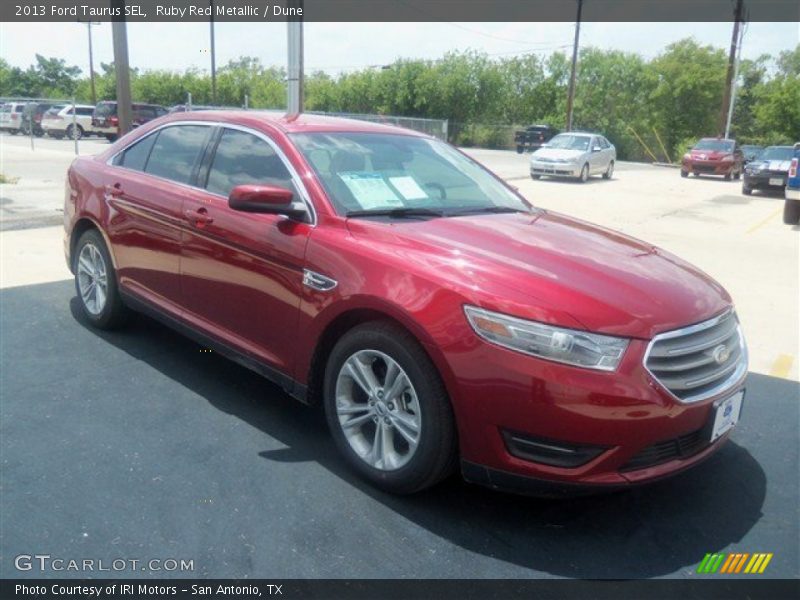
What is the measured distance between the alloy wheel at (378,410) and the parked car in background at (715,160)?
91.8 ft

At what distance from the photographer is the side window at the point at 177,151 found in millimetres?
4176

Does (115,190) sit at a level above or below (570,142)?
below

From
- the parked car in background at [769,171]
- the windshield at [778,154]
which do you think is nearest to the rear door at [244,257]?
the parked car in background at [769,171]

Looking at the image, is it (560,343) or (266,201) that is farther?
(266,201)

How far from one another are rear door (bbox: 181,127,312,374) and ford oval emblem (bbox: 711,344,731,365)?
185cm

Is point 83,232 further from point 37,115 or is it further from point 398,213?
point 37,115

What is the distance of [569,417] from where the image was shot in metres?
2.53

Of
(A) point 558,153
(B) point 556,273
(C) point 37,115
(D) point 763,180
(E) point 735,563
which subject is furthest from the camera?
(C) point 37,115

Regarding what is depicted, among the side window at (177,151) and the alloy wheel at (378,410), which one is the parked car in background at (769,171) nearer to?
the side window at (177,151)

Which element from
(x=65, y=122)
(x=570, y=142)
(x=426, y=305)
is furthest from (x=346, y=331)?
(x=65, y=122)

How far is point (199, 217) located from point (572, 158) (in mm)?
19992

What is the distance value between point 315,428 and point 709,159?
1092 inches

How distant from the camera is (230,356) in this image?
12.3 feet
